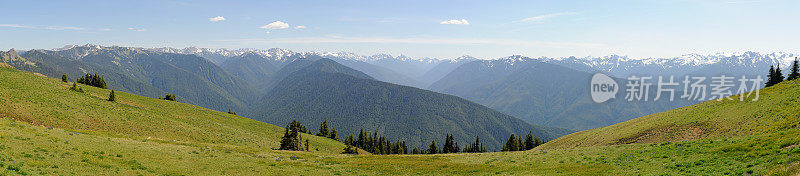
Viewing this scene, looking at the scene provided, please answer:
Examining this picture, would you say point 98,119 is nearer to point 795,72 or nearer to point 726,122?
point 726,122

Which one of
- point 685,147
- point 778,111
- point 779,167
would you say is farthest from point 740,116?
point 779,167

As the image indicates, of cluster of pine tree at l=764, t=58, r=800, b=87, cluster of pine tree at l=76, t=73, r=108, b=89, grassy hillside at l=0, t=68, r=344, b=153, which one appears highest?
cluster of pine tree at l=764, t=58, r=800, b=87

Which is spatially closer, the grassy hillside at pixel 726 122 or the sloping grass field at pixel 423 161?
the sloping grass field at pixel 423 161

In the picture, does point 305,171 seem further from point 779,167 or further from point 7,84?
point 7,84

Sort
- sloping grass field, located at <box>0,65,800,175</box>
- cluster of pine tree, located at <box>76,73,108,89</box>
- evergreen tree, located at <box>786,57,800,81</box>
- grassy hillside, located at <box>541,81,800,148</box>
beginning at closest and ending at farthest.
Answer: sloping grass field, located at <box>0,65,800,175</box>, grassy hillside, located at <box>541,81,800,148</box>, evergreen tree, located at <box>786,57,800,81</box>, cluster of pine tree, located at <box>76,73,108,89</box>

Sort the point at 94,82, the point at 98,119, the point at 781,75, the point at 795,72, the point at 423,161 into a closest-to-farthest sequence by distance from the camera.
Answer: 1. the point at 423,161
2. the point at 98,119
3. the point at 795,72
4. the point at 781,75
5. the point at 94,82

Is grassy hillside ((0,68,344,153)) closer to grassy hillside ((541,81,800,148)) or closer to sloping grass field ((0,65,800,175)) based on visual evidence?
sloping grass field ((0,65,800,175))

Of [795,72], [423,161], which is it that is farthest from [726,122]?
[795,72]

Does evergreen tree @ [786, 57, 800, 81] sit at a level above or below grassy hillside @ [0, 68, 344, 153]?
above

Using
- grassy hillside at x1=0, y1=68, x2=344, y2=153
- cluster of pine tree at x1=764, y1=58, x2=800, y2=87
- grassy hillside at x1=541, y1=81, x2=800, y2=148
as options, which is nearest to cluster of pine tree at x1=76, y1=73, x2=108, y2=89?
grassy hillside at x1=0, y1=68, x2=344, y2=153

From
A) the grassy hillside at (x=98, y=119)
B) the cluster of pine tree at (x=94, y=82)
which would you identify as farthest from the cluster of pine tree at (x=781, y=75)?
the cluster of pine tree at (x=94, y=82)

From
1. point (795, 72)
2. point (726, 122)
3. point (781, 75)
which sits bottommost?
point (726, 122)

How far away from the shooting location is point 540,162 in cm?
3862

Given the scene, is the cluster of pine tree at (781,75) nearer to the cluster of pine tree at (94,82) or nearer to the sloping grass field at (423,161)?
the sloping grass field at (423,161)
